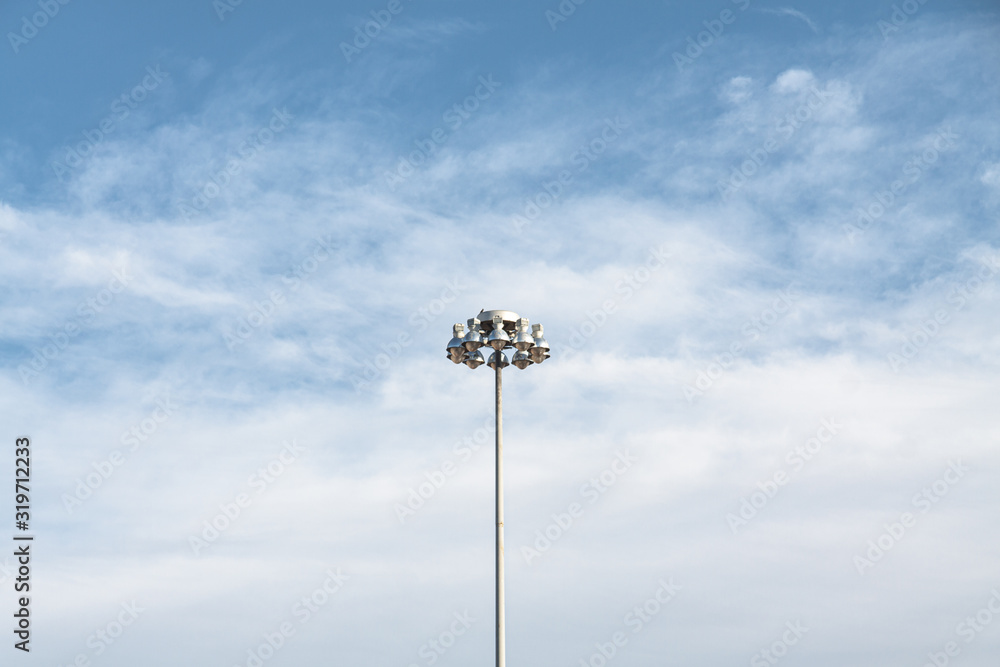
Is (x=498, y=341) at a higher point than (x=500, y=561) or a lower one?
higher

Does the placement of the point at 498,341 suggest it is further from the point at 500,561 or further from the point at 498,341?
the point at 500,561

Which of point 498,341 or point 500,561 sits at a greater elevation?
point 498,341

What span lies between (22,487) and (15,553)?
→ 191cm

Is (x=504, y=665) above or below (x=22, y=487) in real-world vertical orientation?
below

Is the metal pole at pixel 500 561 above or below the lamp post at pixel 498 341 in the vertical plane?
below

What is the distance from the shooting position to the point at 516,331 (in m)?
17.1

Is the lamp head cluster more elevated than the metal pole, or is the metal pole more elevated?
the lamp head cluster

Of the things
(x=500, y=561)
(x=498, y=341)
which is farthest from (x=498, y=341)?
(x=500, y=561)

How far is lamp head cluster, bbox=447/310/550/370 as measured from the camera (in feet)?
55.5

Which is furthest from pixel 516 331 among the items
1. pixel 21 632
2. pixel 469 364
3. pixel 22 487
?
pixel 21 632

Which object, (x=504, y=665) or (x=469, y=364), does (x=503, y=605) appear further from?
(x=469, y=364)

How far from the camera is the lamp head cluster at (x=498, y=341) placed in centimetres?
1691

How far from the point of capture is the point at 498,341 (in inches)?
663

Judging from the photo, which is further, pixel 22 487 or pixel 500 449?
pixel 22 487
